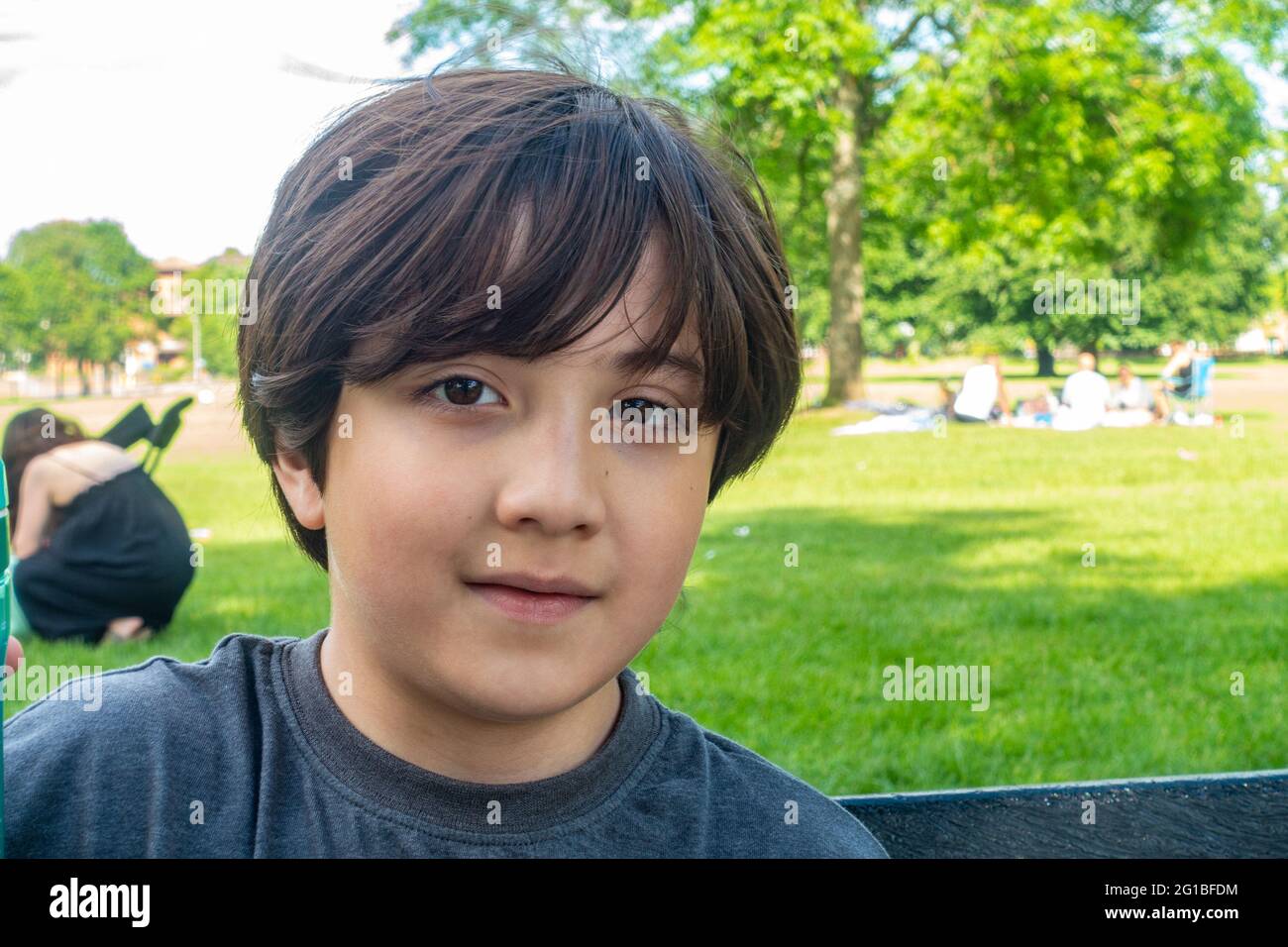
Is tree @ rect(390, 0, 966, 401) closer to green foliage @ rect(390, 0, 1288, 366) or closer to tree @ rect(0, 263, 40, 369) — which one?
green foliage @ rect(390, 0, 1288, 366)

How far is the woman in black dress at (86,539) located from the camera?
5.88m

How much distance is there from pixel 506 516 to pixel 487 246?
28 cm

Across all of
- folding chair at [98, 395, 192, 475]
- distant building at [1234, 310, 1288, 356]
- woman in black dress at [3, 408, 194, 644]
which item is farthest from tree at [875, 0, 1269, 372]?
distant building at [1234, 310, 1288, 356]

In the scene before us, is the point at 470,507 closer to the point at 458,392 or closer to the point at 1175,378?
the point at 458,392

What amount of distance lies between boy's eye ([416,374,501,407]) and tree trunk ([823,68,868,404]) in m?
18.7

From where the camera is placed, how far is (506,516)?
1.10 metres

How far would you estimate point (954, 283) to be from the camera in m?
47.2

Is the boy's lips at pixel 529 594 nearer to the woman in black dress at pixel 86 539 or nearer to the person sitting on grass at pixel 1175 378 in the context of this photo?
the woman in black dress at pixel 86 539

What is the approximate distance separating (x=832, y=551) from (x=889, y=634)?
220cm

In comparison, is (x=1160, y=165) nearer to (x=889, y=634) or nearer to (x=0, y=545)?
(x=889, y=634)

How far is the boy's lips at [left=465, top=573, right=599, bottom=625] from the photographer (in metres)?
1.13

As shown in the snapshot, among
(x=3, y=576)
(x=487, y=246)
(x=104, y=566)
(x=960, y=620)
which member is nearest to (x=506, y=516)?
(x=487, y=246)

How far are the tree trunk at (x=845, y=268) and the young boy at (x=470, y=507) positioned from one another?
60.8ft

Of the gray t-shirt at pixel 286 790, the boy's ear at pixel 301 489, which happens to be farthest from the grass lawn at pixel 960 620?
the gray t-shirt at pixel 286 790
